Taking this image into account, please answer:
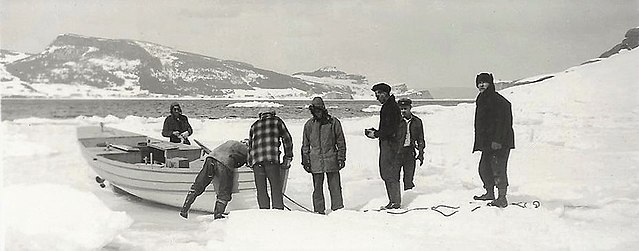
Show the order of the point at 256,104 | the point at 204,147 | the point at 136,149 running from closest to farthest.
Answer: the point at 256,104, the point at 204,147, the point at 136,149

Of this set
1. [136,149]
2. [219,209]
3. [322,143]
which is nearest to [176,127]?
[136,149]

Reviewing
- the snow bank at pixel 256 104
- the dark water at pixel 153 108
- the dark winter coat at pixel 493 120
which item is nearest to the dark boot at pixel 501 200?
the dark winter coat at pixel 493 120

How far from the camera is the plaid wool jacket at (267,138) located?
3324mm

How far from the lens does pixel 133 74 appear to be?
3.54m

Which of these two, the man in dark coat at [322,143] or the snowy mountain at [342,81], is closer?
the man in dark coat at [322,143]

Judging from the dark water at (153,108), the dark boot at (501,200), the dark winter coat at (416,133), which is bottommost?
the dark boot at (501,200)

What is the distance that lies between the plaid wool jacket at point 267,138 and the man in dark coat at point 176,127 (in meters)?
0.61

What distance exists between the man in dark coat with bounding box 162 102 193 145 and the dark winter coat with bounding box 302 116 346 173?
0.80m

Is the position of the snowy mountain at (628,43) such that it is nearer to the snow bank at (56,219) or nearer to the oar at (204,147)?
the oar at (204,147)

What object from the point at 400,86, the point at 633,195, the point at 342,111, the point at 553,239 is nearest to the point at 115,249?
the point at 342,111

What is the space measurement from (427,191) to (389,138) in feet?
1.87

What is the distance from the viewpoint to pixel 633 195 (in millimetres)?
3795

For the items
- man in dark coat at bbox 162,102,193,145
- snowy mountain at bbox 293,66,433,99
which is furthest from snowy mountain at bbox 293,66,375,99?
man in dark coat at bbox 162,102,193,145

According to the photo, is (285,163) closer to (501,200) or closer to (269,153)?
(269,153)
